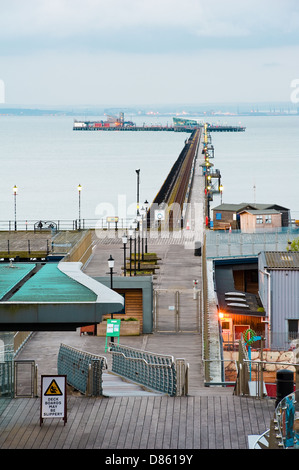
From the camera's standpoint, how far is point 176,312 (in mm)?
29594

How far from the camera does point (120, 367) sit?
19.7 meters

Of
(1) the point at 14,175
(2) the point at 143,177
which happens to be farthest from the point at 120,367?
(1) the point at 14,175

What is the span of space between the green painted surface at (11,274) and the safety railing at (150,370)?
2878 millimetres

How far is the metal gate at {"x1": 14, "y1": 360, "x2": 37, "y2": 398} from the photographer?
16578mm

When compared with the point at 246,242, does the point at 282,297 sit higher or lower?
lower

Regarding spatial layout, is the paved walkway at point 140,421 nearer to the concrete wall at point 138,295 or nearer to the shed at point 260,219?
the concrete wall at point 138,295

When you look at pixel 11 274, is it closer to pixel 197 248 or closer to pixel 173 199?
pixel 197 248

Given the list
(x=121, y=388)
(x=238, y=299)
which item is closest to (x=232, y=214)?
(x=238, y=299)

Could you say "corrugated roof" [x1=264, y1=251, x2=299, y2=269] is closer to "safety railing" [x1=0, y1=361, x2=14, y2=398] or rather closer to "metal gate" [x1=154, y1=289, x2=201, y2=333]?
"metal gate" [x1=154, y1=289, x2=201, y2=333]

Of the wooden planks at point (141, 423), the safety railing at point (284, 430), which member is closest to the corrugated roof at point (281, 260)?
the wooden planks at point (141, 423)

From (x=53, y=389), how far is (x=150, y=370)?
125 inches

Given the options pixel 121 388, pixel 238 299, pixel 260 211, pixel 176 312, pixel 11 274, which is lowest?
pixel 121 388

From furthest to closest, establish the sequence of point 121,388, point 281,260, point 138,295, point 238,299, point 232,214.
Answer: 1. point 232,214
2. point 238,299
3. point 281,260
4. point 138,295
5. point 121,388
